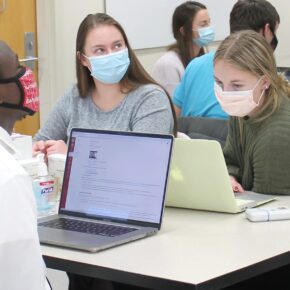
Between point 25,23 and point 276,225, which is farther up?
point 25,23

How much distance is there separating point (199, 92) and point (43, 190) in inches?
55.3

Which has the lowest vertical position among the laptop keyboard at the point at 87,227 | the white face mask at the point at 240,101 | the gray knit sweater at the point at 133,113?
the laptop keyboard at the point at 87,227

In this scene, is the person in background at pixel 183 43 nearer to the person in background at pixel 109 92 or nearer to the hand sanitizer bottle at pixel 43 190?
the person in background at pixel 109 92

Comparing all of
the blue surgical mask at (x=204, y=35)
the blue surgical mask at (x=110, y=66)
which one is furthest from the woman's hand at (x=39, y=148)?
the blue surgical mask at (x=204, y=35)

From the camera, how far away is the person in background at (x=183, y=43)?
4.32 meters

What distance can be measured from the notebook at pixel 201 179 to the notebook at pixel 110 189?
174mm

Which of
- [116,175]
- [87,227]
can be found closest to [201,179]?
[116,175]

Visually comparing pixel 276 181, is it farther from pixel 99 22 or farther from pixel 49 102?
pixel 49 102

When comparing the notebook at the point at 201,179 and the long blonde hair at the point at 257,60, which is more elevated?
the long blonde hair at the point at 257,60

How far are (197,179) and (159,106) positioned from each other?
26.5 inches

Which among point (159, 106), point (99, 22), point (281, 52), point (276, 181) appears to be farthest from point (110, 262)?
point (281, 52)

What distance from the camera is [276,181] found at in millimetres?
2246

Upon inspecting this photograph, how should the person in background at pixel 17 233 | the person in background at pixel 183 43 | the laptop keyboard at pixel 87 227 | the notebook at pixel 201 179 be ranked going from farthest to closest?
1. the person in background at pixel 183 43
2. the notebook at pixel 201 179
3. the laptop keyboard at pixel 87 227
4. the person in background at pixel 17 233

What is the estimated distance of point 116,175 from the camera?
197 centimetres
